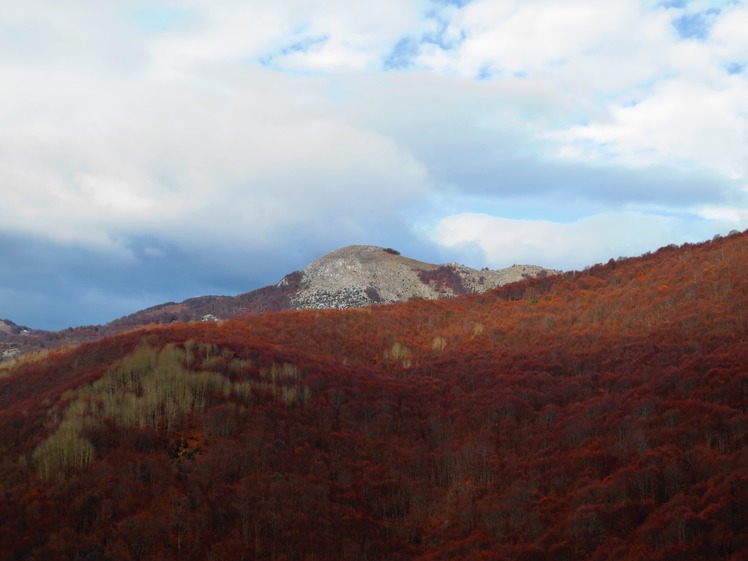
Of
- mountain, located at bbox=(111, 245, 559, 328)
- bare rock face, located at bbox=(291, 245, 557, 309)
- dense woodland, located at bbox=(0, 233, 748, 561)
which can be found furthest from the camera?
mountain, located at bbox=(111, 245, 559, 328)

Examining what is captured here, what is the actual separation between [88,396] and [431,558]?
34.2ft

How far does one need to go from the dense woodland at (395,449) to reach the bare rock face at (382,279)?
1902 inches

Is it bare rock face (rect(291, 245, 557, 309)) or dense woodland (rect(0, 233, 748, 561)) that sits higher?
bare rock face (rect(291, 245, 557, 309))

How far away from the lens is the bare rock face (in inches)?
2810

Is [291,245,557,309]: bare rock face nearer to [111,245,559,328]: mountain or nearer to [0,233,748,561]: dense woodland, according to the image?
[111,245,559,328]: mountain

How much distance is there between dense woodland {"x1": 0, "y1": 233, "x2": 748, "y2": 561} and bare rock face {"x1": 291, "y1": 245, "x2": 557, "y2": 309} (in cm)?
4831

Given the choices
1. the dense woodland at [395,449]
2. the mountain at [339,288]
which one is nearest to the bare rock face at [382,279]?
the mountain at [339,288]

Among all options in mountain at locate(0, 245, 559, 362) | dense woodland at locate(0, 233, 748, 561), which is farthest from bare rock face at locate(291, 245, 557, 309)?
dense woodland at locate(0, 233, 748, 561)

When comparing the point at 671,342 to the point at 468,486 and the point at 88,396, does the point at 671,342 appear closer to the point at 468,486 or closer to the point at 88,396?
the point at 468,486

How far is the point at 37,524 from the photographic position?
10289 millimetres

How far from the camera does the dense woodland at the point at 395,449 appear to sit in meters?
9.96

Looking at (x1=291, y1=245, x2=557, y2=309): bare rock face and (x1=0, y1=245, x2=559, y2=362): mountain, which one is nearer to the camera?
(x1=0, y1=245, x2=559, y2=362): mountain

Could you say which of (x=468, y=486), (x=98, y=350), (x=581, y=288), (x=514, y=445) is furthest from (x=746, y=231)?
(x=98, y=350)

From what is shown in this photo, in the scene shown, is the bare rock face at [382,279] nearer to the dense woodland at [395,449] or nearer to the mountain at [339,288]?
the mountain at [339,288]
